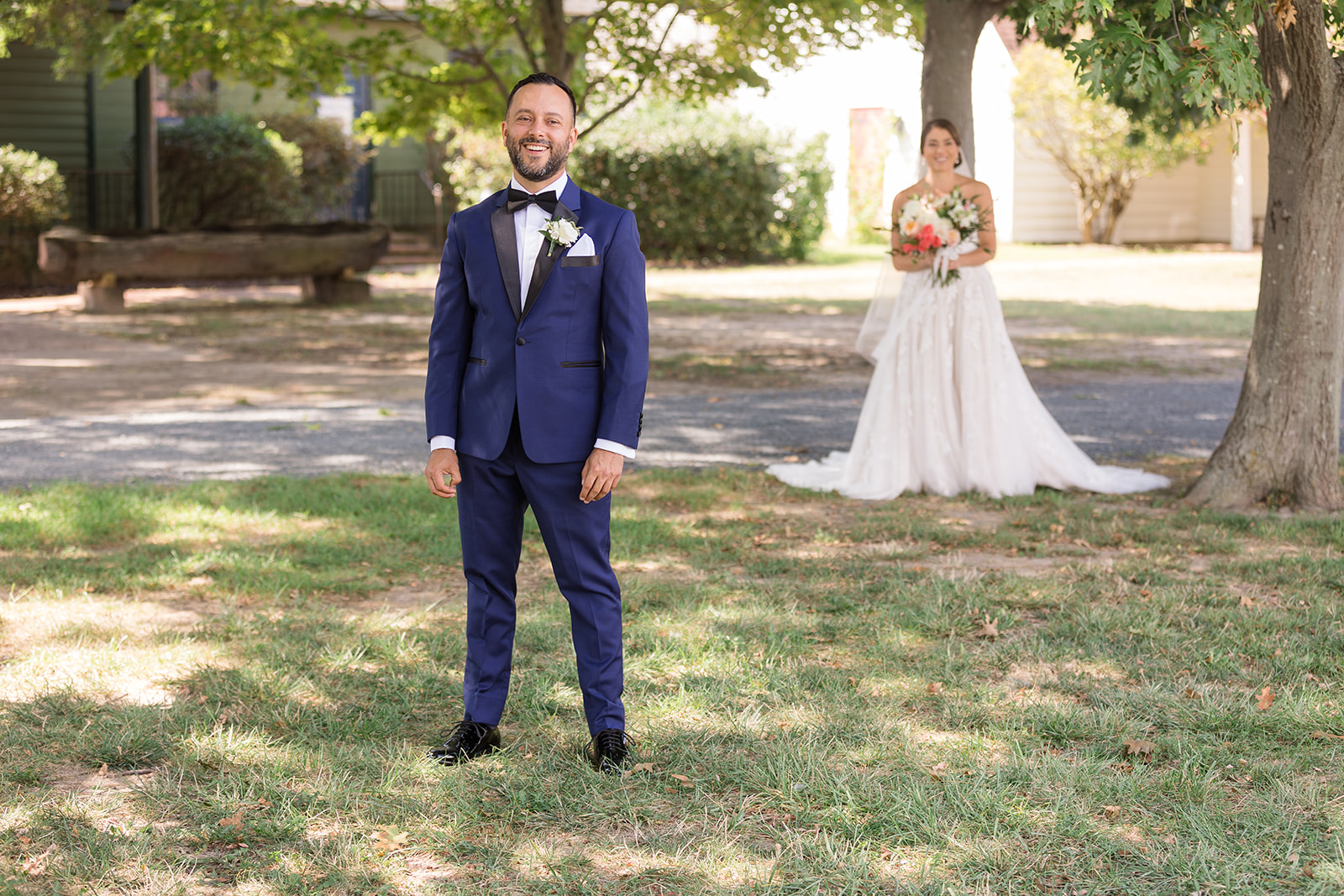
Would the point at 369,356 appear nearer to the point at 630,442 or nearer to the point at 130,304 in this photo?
the point at 130,304

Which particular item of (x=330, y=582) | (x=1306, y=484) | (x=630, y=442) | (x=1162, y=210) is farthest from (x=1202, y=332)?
(x=1162, y=210)

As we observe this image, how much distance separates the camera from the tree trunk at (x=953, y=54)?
31.4ft

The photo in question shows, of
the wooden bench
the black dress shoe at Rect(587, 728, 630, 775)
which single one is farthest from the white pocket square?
the wooden bench

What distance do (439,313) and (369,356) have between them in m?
9.78

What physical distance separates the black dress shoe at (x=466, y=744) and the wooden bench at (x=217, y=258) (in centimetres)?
1439

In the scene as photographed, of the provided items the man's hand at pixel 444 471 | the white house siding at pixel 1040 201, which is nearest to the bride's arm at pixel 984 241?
the man's hand at pixel 444 471

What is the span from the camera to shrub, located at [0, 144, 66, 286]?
17453mm

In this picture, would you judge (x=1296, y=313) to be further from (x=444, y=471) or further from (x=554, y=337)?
(x=444, y=471)

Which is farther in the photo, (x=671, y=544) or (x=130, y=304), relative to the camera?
(x=130, y=304)

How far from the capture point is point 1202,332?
15.1 m

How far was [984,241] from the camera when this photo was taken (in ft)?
24.9

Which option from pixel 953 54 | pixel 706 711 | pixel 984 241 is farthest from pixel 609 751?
pixel 953 54

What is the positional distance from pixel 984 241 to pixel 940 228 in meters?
0.29

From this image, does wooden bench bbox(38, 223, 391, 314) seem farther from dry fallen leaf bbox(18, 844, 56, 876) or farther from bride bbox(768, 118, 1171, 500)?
dry fallen leaf bbox(18, 844, 56, 876)
